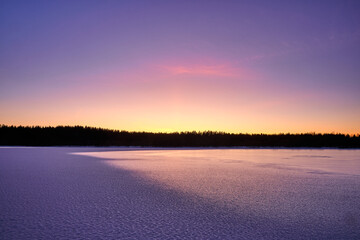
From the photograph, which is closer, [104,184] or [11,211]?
[11,211]

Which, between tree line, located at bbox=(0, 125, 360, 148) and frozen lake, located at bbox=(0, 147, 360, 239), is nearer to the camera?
frozen lake, located at bbox=(0, 147, 360, 239)

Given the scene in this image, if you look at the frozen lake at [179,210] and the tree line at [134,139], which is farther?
the tree line at [134,139]

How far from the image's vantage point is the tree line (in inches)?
3393

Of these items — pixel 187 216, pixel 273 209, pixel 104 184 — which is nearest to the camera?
pixel 187 216

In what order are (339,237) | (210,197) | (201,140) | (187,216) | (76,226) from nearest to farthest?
(339,237) → (76,226) → (187,216) → (210,197) → (201,140)

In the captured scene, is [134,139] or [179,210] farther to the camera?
[134,139]

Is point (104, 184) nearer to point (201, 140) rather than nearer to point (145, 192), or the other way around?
point (145, 192)

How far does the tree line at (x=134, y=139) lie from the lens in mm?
86188

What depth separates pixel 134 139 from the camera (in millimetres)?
99000

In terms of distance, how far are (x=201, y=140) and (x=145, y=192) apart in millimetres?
90535

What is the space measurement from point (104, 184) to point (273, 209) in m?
5.29

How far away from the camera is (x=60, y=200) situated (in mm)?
6867

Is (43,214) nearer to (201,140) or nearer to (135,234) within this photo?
(135,234)

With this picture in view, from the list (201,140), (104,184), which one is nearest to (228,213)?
(104,184)
